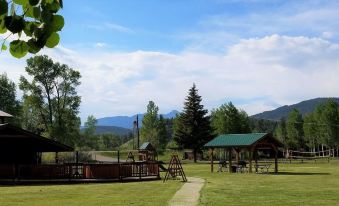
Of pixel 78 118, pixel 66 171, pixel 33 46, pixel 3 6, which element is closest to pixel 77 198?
pixel 66 171

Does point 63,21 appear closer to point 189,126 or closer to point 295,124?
point 189,126

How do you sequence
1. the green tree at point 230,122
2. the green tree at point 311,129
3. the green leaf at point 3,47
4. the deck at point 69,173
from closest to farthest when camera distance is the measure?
the green leaf at point 3,47
the deck at point 69,173
the green tree at point 230,122
the green tree at point 311,129

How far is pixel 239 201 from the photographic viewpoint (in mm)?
18094

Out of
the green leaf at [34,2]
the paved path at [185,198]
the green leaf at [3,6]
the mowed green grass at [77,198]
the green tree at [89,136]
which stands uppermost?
the green tree at [89,136]

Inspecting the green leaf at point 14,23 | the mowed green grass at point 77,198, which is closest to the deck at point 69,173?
the mowed green grass at point 77,198

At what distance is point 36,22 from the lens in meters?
2.90

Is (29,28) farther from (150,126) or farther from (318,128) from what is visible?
(318,128)

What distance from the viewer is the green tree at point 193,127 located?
79.1 m

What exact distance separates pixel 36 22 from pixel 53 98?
66.6 metres

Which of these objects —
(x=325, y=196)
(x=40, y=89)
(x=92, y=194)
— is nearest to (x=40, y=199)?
(x=92, y=194)

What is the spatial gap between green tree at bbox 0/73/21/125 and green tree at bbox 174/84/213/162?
79.7ft

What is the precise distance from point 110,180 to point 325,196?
14.7m

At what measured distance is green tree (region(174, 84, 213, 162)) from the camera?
7912 centimetres

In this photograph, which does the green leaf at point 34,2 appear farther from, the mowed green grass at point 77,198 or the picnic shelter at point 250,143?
the picnic shelter at point 250,143
